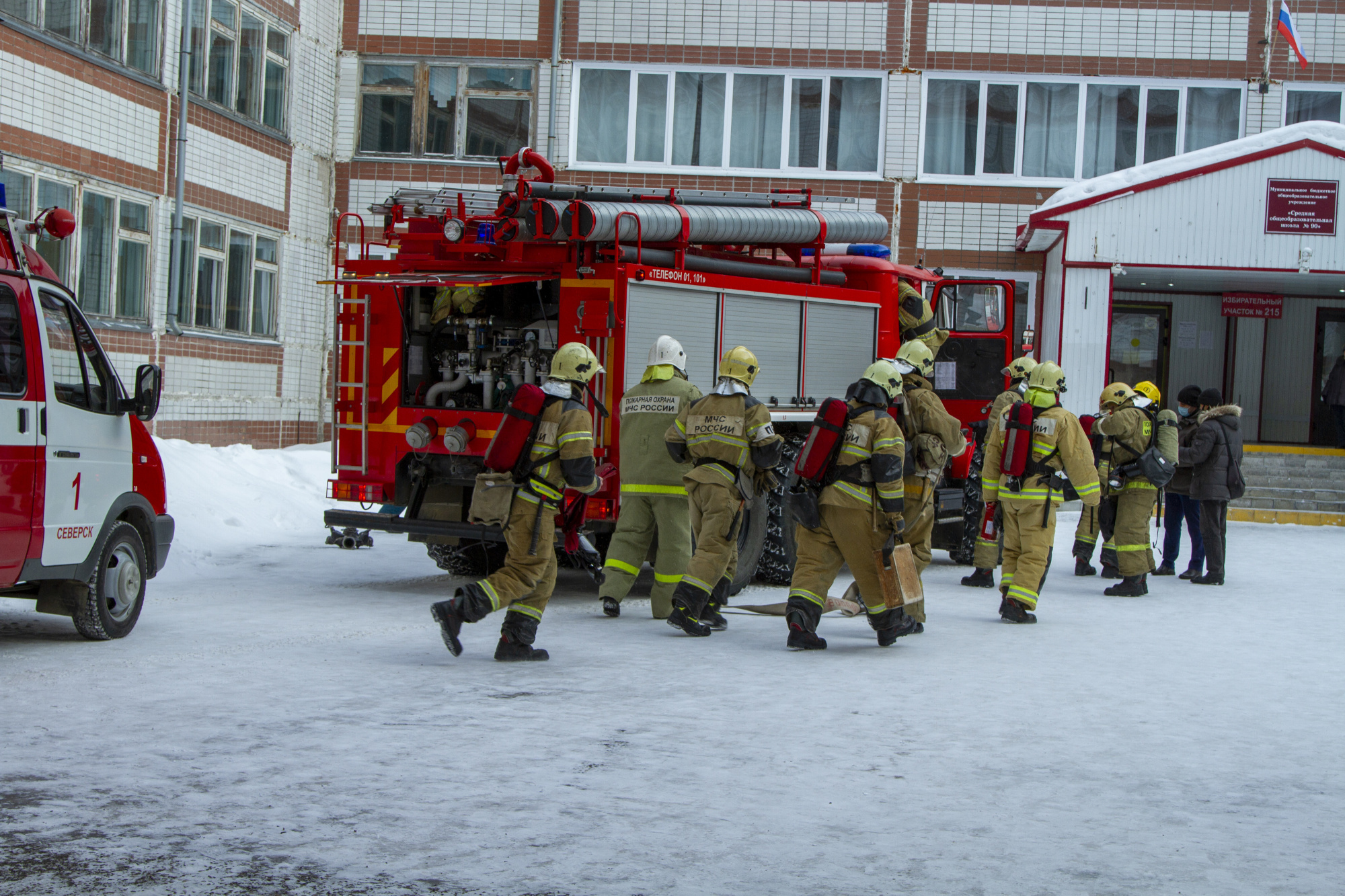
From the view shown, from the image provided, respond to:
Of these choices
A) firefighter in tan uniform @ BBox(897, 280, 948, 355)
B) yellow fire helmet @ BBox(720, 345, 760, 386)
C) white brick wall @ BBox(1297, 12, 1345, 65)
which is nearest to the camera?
yellow fire helmet @ BBox(720, 345, 760, 386)

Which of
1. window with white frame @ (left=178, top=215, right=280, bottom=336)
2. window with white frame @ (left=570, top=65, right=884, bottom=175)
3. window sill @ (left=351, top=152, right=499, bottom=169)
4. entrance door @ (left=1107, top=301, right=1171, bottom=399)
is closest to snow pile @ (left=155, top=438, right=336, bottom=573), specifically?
window with white frame @ (left=178, top=215, right=280, bottom=336)

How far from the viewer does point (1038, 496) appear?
974 centimetres

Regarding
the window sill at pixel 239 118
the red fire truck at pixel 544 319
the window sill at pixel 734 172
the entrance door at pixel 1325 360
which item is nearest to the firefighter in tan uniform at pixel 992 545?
the red fire truck at pixel 544 319

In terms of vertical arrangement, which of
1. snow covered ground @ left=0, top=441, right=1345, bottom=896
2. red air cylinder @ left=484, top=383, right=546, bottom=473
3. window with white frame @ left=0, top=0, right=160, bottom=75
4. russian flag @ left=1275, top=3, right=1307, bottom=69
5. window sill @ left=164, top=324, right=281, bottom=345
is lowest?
snow covered ground @ left=0, top=441, right=1345, bottom=896

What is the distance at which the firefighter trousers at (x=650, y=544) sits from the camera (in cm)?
912

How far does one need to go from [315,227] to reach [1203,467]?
13861mm

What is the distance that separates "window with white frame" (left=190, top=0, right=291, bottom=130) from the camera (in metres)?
17.9

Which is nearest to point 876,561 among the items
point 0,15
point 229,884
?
point 229,884

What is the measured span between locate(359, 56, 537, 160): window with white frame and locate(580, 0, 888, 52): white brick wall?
60.0 inches

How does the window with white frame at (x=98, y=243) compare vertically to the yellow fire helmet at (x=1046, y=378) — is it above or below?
above

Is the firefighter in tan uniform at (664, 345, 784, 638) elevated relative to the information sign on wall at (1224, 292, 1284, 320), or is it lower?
lower

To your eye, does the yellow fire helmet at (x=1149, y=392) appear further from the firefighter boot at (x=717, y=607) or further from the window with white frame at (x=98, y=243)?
the window with white frame at (x=98, y=243)

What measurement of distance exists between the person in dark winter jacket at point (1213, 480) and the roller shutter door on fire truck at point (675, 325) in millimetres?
4665

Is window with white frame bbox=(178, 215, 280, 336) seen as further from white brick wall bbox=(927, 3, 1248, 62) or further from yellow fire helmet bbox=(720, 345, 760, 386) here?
yellow fire helmet bbox=(720, 345, 760, 386)
